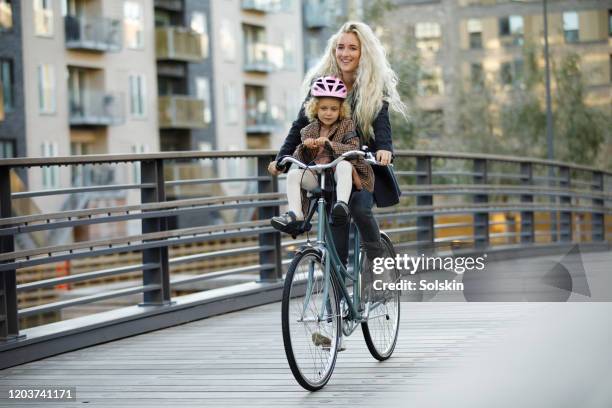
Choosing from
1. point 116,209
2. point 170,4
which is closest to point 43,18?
point 170,4

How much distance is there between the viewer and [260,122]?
55.2m

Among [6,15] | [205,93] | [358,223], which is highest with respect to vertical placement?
[6,15]

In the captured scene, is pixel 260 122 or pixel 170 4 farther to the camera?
pixel 260 122

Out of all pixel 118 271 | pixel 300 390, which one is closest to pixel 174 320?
pixel 118 271

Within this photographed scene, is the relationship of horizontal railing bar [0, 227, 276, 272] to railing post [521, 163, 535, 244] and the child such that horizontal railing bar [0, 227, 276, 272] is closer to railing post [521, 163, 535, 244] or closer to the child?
the child

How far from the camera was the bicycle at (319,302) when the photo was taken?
622 cm

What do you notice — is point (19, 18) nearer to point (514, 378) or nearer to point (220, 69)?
point (220, 69)

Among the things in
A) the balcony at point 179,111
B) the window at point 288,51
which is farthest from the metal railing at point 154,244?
the window at point 288,51

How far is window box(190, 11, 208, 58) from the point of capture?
51.4 m

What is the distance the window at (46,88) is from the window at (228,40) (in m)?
11.4

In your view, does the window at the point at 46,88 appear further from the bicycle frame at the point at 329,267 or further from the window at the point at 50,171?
the bicycle frame at the point at 329,267

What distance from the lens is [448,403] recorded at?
4574 mm

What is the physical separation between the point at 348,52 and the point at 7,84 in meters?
36.1

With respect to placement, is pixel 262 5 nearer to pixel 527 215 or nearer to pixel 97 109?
pixel 97 109
